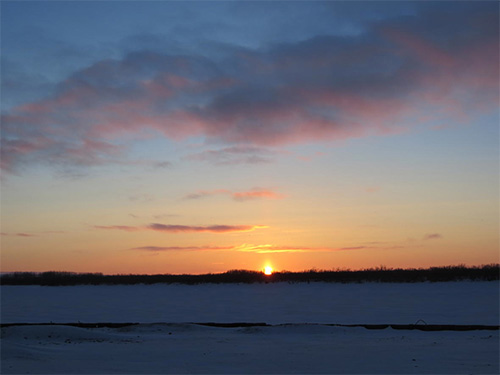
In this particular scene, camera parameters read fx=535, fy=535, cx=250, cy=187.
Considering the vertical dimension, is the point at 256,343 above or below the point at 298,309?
below

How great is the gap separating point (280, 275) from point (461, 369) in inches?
1822

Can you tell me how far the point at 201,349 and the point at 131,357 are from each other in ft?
5.17

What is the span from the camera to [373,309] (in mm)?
21375

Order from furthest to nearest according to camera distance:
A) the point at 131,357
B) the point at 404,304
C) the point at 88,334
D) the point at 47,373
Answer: the point at 404,304 < the point at 88,334 < the point at 131,357 < the point at 47,373

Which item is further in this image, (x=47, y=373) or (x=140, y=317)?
(x=140, y=317)

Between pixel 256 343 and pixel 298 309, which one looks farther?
pixel 298 309

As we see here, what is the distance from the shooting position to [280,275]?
5488 centimetres

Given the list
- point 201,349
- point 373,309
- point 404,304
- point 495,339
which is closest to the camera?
point 201,349

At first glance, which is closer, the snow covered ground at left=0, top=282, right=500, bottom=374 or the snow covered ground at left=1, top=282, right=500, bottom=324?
the snow covered ground at left=0, top=282, right=500, bottom=374

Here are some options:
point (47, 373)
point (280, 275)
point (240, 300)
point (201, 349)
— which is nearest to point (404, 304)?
point (240, 300)

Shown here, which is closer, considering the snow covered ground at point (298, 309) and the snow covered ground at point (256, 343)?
the snow covered ground at point (256, 343)

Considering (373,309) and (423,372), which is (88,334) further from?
(373,309)

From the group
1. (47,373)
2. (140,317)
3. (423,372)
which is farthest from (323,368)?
(140,317)

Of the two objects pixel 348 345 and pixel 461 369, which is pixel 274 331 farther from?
pixel 461 369
